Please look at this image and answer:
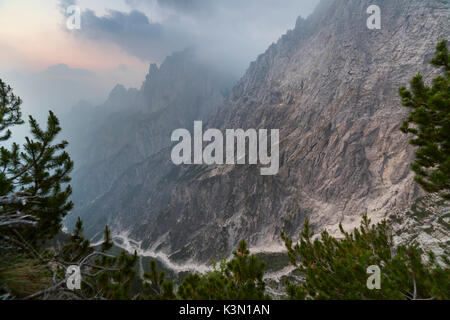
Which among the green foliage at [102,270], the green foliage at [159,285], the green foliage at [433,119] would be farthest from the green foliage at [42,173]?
the green foliage at [433,119]

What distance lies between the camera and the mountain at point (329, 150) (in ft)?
288

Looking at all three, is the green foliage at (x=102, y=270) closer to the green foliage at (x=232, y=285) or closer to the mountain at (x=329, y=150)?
the green foliage at (x=232, y=285)

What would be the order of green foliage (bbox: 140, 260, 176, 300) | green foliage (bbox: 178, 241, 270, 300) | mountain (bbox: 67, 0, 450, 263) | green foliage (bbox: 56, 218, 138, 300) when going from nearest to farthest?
green foliage (bbox: 56, 218, 138, 300)
green foliage (bbox: 178, 241, 270, 300)
green foliage (bbox: 140, 260, 176, 300)
mountain (bbox: 67, 0, 450, 263)

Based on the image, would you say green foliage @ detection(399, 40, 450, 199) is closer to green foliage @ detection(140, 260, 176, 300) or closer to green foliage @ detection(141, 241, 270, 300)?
green foliage @ detection(141, 241, 270, 300)

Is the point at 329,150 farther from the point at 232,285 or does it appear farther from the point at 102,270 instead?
the point at 102,270

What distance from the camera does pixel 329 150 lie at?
103312 millimetres

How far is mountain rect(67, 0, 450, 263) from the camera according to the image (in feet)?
288

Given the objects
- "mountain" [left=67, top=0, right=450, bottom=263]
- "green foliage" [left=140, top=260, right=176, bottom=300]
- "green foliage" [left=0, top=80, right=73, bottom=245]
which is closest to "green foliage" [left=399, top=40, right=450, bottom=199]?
"green foliage" [left=140, top=260, right=176, bottom=300]

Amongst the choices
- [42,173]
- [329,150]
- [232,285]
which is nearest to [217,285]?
[232,285]
